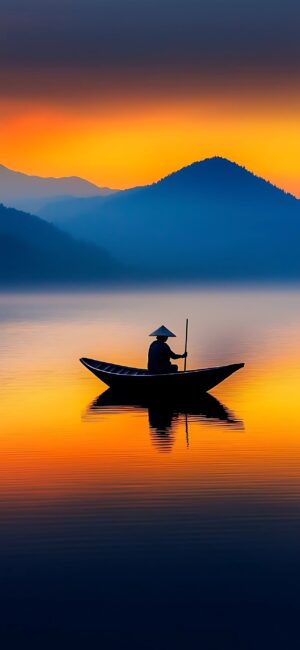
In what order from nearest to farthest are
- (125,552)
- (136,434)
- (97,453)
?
(125,552) → (97,453) → (136,434)

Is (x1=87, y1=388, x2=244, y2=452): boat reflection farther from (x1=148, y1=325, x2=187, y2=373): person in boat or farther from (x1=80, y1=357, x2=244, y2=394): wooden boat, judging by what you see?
(x1=148, y1=325, x2=187, y2=373): person in boat

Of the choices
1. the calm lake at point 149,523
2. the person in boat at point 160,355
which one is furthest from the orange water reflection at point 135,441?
the person in boat at point 160,355

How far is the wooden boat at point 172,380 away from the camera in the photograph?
96.2ft

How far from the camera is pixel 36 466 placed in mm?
20531

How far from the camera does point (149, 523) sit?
15.5m

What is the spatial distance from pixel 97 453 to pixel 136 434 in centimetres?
268

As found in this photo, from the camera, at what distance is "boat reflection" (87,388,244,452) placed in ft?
83.1

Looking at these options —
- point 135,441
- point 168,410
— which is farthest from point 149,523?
point 168,410

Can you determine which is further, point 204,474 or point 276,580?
point 204,474

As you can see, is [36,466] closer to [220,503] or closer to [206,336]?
[220,503]

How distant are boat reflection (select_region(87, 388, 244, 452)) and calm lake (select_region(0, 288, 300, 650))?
0.08 m

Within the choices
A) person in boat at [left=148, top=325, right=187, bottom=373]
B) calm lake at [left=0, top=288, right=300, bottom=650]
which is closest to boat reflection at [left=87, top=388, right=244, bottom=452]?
calm lake at [left=0, top=288, right=300, bottom=650]

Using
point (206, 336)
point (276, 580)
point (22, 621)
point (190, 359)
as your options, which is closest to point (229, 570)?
point (276, 580)

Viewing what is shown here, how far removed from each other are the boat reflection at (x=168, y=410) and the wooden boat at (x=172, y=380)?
45 centimetres
